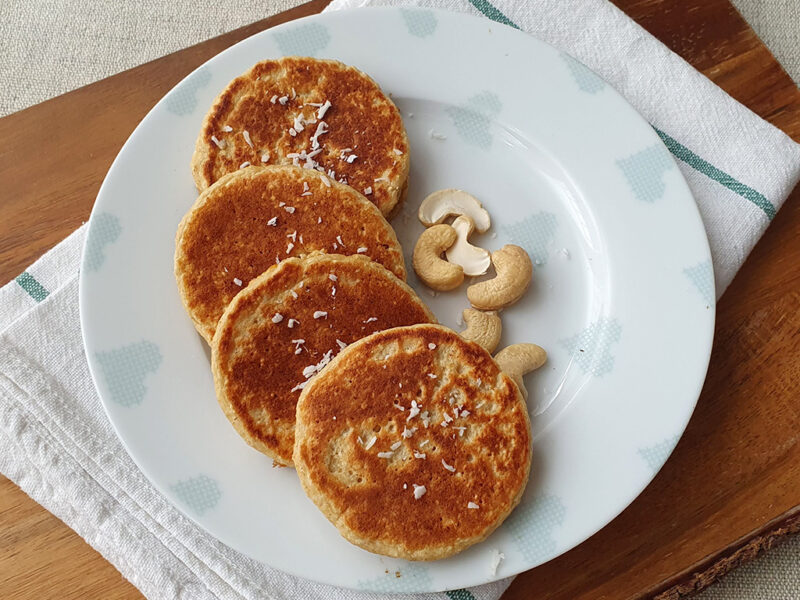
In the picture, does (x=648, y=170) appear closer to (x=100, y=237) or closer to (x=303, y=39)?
(x=303, y=39)

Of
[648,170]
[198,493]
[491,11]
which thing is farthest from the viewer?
[491,11]

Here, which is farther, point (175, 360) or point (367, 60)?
point (367, 60)

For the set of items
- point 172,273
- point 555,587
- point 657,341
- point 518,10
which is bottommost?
point 555,587

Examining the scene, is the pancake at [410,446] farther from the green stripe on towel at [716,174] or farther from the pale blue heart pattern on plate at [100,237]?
the green stripe on towel at [716,174]

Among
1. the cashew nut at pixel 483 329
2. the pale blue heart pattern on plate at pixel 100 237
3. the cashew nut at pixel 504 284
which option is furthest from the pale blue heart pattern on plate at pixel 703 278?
the pale blue heart pattern on plate at pixel 100 237

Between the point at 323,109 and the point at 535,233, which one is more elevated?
the point at 323,109

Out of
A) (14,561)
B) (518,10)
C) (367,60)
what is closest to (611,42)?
(518,10)

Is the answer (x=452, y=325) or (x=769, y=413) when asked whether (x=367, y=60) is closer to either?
(x=452, y=325)

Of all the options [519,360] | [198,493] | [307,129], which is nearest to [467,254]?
[519,360]
